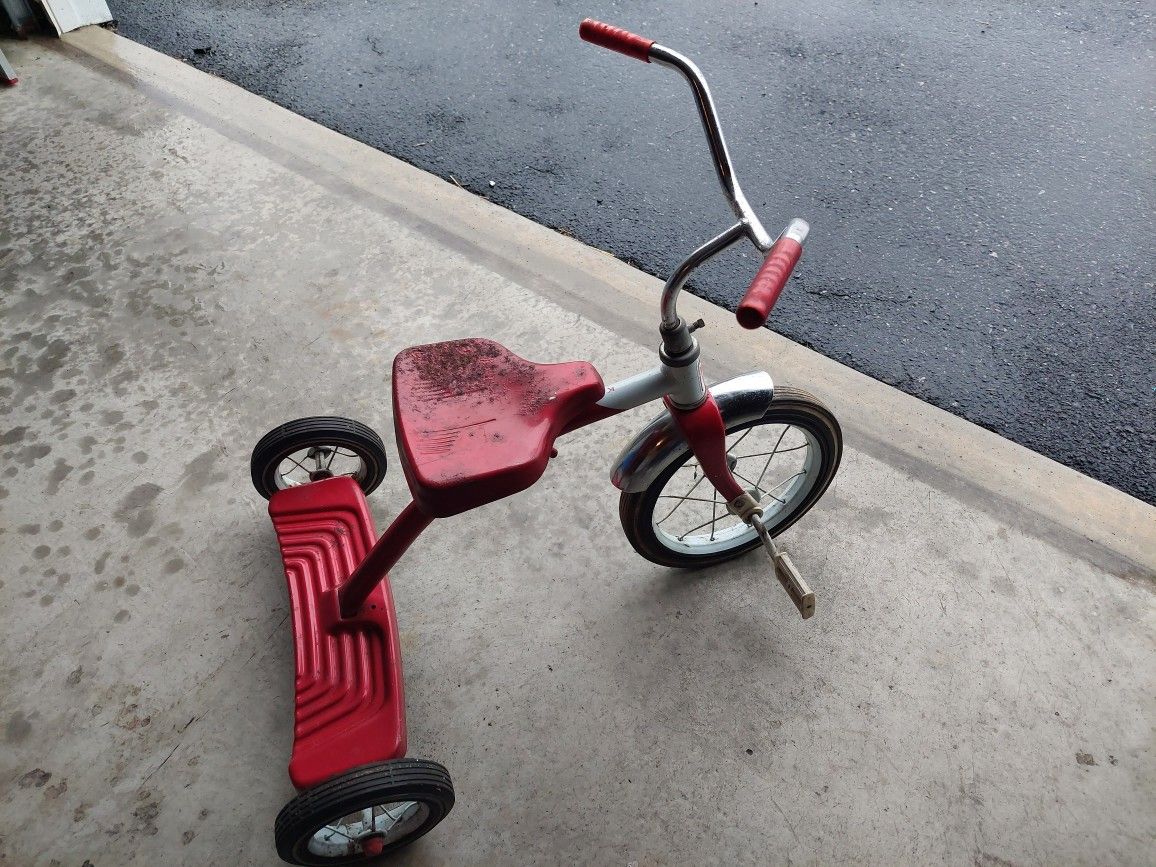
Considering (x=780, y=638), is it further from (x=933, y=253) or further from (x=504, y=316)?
(x=933, y=253)

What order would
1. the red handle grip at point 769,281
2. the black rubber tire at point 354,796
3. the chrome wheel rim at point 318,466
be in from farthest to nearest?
the chrome wheel rim at point 318,466
the black rubber tire at point 354,796
the red handle grip at point 769,281

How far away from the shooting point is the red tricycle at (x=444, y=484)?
1190 millimetres

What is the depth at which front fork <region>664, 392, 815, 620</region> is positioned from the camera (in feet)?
4.47

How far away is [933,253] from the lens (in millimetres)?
2410

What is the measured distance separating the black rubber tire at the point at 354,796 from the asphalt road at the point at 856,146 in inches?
56.5

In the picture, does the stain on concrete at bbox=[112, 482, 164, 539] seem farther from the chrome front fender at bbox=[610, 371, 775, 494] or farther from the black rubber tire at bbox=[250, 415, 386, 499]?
the chrome front fender at bbox=[610, 371, 775, 494]

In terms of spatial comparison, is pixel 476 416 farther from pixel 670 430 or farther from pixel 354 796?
pixel 354 796

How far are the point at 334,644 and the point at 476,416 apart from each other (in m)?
0.55

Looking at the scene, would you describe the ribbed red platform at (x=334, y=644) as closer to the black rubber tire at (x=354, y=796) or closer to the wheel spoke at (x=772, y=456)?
the black rubber tire at (x=354, y=796)

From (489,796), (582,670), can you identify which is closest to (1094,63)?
(582,670)

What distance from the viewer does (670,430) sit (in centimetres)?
139

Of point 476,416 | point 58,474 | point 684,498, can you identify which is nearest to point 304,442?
point 476,416

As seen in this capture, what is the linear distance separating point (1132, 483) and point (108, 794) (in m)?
2.14

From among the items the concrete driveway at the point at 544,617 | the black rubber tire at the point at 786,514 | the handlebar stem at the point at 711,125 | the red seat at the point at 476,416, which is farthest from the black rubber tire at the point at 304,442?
the handlebar stem at the point at 711,125
